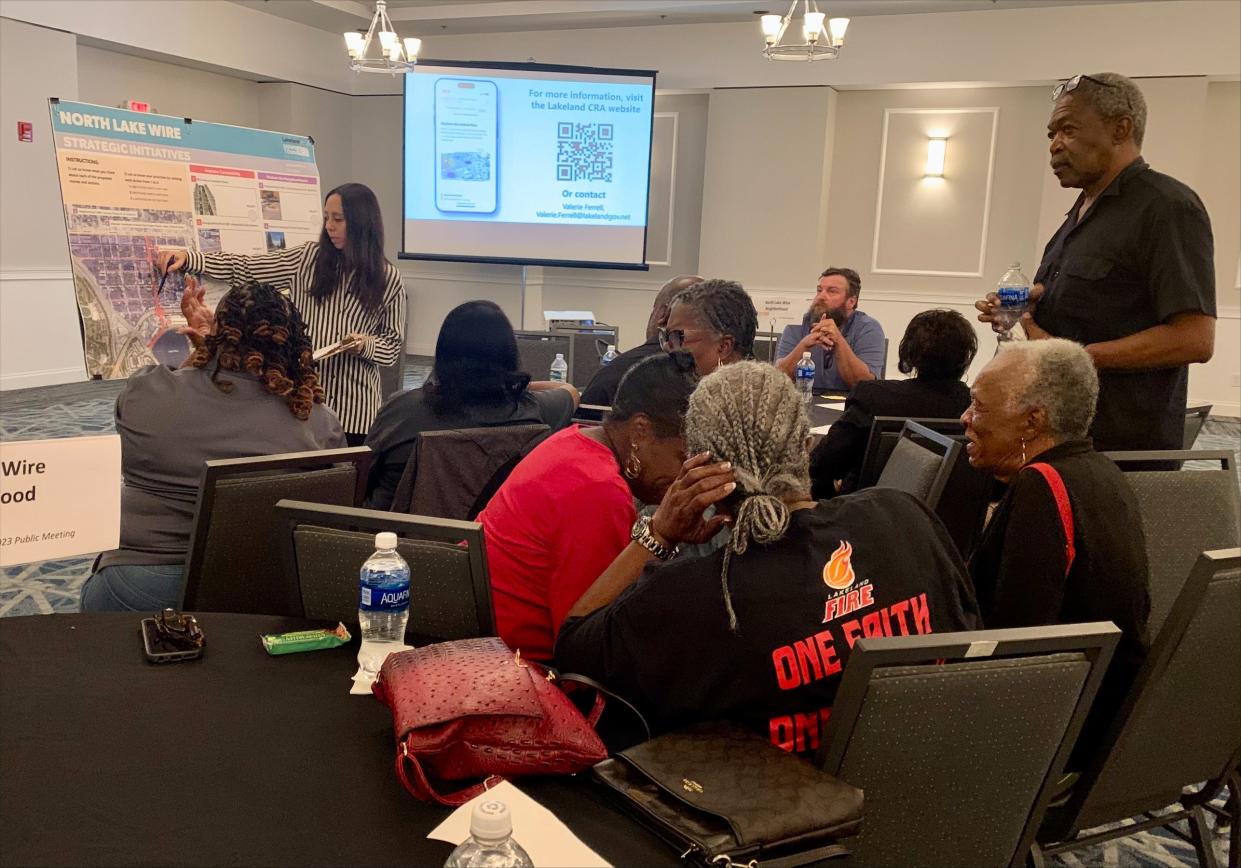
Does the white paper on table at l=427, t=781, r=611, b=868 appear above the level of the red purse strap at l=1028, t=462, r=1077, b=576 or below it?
below

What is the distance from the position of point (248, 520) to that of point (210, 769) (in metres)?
0.94

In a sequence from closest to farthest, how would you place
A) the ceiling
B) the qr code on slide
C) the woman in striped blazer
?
the woman in striped blazer
the ceiling
the qr code on slide

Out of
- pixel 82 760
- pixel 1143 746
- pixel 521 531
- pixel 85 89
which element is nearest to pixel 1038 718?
pixel 1143 746

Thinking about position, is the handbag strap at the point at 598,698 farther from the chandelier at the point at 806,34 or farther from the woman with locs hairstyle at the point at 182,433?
the chandelier at the point at 806,34

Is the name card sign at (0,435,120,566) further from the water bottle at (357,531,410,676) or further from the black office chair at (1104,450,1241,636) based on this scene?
the black office chair at (1104,450,1241,636)

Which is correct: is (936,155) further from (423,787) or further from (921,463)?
(423,787)

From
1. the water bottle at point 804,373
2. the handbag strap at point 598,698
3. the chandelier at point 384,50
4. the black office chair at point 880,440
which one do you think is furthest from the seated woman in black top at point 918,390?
the chandelier at point 384,50

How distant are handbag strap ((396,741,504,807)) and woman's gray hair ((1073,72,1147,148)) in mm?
2154

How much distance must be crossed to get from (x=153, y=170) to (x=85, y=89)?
4.52 meters

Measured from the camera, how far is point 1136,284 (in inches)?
93.8

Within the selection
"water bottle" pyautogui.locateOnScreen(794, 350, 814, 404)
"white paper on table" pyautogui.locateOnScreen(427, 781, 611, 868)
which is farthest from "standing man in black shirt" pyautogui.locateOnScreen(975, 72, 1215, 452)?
"white paper on table" pyautogui.locateOnScreen(427, 781, 611, 868)

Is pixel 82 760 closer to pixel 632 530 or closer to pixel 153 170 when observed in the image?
pixel 632 530

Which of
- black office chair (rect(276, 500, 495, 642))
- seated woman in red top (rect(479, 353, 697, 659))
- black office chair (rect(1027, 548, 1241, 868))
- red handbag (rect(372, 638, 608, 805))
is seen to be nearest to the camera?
red handbag (rect(372, 638, 608, 805))

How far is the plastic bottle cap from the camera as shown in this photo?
81cm
